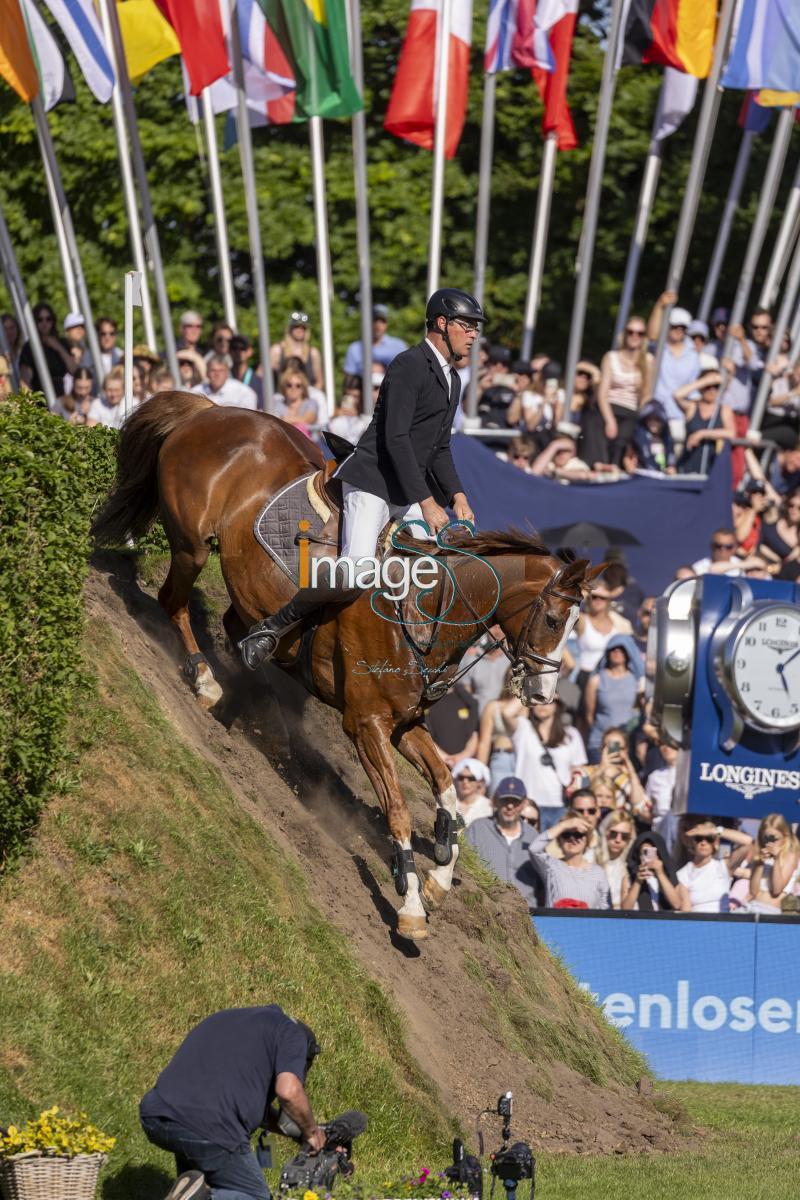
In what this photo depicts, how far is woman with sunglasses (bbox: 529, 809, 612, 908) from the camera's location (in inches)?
557

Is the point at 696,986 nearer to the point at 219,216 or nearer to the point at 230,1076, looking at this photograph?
the point at 230,1076

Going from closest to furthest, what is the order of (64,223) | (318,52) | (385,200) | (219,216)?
(318,52) → (64,223) → (219,216) → (385,200)

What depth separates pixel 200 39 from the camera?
1970cm

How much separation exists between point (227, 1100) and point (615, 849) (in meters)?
7.83

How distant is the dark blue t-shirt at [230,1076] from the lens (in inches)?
277

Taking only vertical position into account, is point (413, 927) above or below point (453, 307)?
below

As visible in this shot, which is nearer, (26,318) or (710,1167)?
(710,1167)

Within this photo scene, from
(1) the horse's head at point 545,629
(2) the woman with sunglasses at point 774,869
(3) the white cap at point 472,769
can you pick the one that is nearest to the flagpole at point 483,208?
(3) the white cap at point 472,769

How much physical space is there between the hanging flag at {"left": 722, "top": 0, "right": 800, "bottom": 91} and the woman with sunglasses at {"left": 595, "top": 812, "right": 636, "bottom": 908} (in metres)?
11.1

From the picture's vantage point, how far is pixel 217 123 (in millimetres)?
31672

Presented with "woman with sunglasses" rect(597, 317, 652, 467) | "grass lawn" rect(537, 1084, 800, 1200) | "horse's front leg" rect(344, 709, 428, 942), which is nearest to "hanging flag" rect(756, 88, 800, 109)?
"woman with sunglasses" rect(597, 317, 652, 467)

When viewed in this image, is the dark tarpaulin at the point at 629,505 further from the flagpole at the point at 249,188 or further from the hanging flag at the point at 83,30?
the hanging flag at the point at 83,30

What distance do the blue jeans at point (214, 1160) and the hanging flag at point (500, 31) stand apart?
55.6 feet

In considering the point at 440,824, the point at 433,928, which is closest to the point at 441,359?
the point at 440,824
